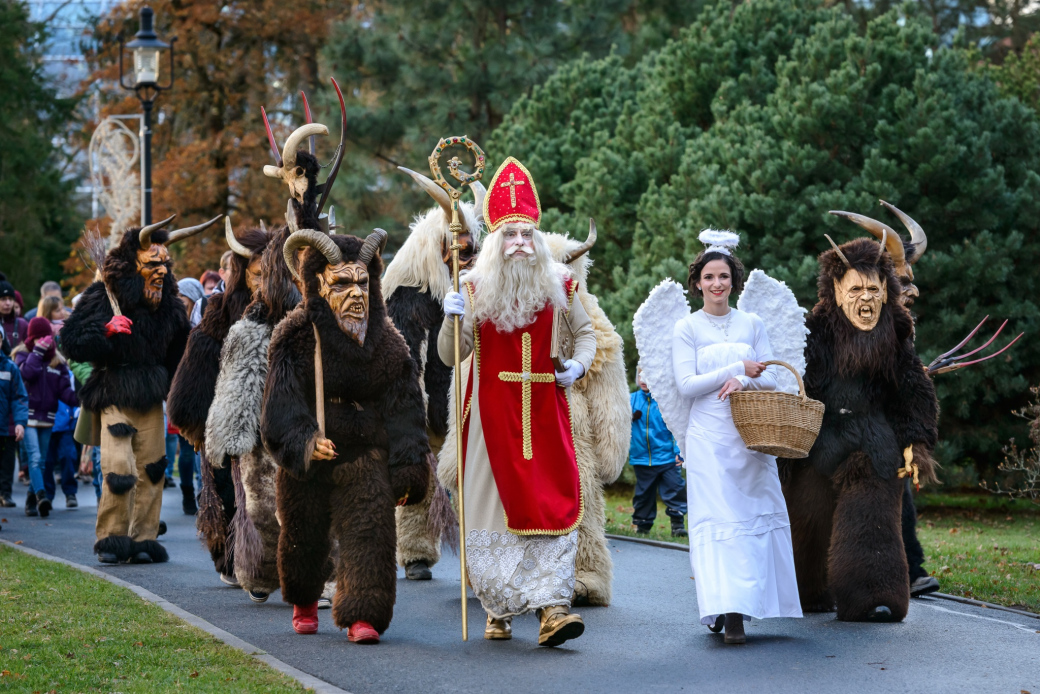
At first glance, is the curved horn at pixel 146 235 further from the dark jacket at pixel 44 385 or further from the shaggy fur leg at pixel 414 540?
the dark jacket at pixel 44 385

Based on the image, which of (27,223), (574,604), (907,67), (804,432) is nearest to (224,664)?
(574,604)

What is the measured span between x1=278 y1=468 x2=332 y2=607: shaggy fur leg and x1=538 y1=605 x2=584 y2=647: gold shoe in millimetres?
1003

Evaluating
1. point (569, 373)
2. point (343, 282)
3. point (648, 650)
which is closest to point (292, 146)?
point (343, 282)

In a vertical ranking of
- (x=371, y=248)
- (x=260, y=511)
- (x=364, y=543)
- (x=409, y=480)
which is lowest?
(x=364, y=543)

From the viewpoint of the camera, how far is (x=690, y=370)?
7.40 m

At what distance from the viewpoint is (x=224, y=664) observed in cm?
625

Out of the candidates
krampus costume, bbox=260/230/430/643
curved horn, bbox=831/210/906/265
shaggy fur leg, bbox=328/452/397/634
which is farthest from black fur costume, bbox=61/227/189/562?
curved horn, bbox=831/210/906/265

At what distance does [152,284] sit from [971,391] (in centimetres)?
904

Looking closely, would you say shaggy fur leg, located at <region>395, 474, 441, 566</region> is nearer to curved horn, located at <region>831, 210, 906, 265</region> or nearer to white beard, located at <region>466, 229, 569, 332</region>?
white beard, located at <region>466, 229, 569, 332</region>

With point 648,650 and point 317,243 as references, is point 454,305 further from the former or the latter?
point 648,650

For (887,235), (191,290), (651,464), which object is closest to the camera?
(887,235)

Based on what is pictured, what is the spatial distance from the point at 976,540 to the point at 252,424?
791cm

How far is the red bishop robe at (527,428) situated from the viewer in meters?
6.91

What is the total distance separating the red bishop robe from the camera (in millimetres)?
6914
